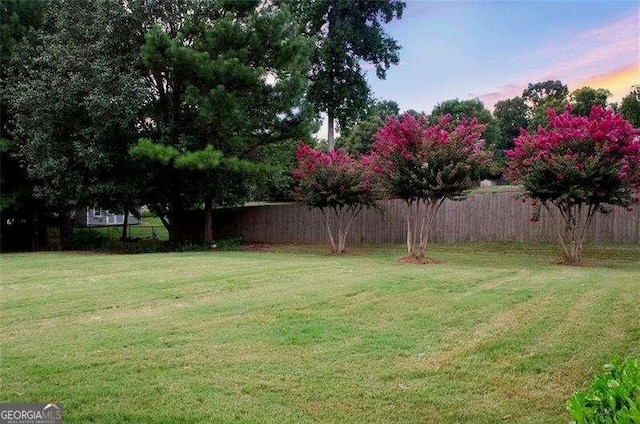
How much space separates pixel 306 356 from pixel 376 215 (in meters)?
12.8

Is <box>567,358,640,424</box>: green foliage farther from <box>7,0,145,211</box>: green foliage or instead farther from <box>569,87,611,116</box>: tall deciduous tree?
<box>569,87,611,116</box>: tall deciduous tree

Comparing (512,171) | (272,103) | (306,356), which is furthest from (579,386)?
(272,103)

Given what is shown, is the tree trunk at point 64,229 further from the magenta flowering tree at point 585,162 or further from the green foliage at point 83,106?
the magenta flowering tree at point 585,162

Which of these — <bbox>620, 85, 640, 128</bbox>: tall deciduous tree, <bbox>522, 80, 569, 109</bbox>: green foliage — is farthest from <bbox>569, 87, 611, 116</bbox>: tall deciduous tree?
<bbox>522, 80, 569, 109</bbox>: green foliage

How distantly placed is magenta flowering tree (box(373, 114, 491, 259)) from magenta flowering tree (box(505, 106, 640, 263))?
103 centimetres

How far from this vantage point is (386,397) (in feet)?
10.1

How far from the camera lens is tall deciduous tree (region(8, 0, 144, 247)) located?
1453cm

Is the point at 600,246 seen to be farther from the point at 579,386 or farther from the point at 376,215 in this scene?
the point at 579,386

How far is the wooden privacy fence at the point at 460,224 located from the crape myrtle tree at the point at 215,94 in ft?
7.36

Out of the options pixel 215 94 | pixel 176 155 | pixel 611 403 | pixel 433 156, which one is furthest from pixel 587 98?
pixel 611 403

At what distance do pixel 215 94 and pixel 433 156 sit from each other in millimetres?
6913

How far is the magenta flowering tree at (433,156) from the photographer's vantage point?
9.95 meters

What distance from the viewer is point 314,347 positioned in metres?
3.95

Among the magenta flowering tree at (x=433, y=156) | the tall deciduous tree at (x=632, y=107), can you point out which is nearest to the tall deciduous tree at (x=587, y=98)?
the tall deciduous tree at (x=632, y=107)
